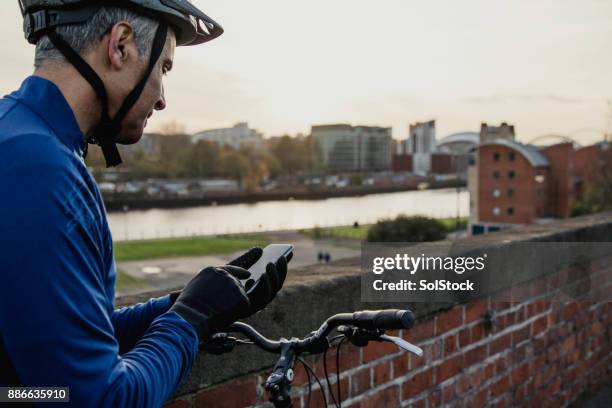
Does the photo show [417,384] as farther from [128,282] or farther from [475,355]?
[128,282]

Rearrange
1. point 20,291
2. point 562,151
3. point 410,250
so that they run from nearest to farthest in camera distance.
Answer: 1. point 20,291
2. point 410,250
3. point 562,151

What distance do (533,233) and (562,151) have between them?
52.7m

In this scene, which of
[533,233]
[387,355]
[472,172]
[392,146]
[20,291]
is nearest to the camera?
[20,291]

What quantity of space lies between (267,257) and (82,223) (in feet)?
1.95

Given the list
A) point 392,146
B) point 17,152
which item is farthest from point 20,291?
point 392,146

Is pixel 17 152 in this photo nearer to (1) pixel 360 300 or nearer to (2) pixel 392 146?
(1) pixel 360 300

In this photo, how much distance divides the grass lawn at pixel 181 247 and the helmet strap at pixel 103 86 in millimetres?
49407

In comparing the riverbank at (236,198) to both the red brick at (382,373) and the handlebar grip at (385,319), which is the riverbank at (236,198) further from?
the handlebar grip at (385,319)

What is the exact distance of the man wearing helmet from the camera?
110 centimetres

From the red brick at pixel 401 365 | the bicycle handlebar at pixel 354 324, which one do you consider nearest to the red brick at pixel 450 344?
the red brick at pixel 401 365

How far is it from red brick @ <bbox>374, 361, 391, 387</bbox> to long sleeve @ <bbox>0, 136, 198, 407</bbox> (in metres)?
1.37

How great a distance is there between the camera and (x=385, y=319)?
1404 mm

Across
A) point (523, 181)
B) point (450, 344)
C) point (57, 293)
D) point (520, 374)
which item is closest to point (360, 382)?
point (450, 344)

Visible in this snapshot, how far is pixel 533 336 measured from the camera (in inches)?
132
